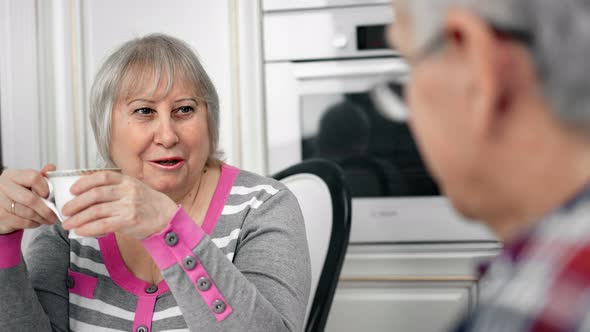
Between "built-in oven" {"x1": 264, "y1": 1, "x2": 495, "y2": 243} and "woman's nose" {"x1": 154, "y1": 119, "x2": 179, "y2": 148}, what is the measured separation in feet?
3.35

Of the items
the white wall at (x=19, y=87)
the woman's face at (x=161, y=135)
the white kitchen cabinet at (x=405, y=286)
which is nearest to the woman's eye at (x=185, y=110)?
the woman's face at (x=161, y=135)

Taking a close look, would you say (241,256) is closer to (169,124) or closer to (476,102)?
(169,124)

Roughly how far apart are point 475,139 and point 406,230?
70.4 inches

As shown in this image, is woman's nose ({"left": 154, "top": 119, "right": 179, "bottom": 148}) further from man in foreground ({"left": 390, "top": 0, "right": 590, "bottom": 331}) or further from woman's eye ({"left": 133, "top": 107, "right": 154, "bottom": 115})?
man in foreground ({"left": 390, "top": 0, "right": 590, "bottom": 331})

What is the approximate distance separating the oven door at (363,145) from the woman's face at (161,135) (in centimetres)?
97

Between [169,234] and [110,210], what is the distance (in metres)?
0.08

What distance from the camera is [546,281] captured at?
325mm

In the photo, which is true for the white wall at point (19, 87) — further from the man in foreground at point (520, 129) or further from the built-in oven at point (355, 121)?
the man in foreground at point (520, 129)

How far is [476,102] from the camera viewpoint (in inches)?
15.1

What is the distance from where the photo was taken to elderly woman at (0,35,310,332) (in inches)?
40.0

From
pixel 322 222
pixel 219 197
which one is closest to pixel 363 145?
pixel 322 222

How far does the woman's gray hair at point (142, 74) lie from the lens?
1.19 meters

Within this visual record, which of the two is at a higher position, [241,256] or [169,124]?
[169,124]

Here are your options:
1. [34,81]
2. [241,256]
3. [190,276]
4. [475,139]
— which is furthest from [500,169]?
[34,81]
